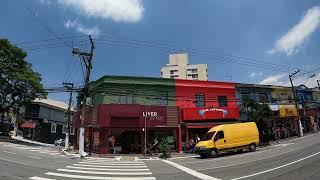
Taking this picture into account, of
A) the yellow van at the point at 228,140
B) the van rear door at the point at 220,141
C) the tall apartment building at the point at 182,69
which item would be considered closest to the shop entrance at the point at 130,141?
the yellow van at the point at 228,140

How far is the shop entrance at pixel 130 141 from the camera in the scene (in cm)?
3259

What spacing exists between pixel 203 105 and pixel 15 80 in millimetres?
24651

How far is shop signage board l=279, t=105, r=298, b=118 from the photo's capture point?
41.7 m

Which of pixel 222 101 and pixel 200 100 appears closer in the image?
pixel 200 100

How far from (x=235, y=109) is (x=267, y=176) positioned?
77.6 ft

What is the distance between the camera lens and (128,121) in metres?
32.1

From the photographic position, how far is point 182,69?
332ft

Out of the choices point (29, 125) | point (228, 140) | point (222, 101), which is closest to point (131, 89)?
point (222, 101)

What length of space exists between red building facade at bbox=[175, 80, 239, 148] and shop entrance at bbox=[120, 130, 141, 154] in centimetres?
507

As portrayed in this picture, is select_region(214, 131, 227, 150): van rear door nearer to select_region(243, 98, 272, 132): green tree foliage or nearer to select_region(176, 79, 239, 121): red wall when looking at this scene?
select_region(176, 79, 239, 121): red wall

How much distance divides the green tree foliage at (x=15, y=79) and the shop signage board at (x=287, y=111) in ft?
105

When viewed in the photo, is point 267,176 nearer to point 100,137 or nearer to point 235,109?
point 100,137

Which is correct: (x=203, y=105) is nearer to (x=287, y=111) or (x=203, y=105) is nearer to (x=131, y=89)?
(x=131, y=89)

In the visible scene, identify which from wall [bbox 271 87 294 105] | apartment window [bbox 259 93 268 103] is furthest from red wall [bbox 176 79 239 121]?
wall [bbox 271 87 294 105]
